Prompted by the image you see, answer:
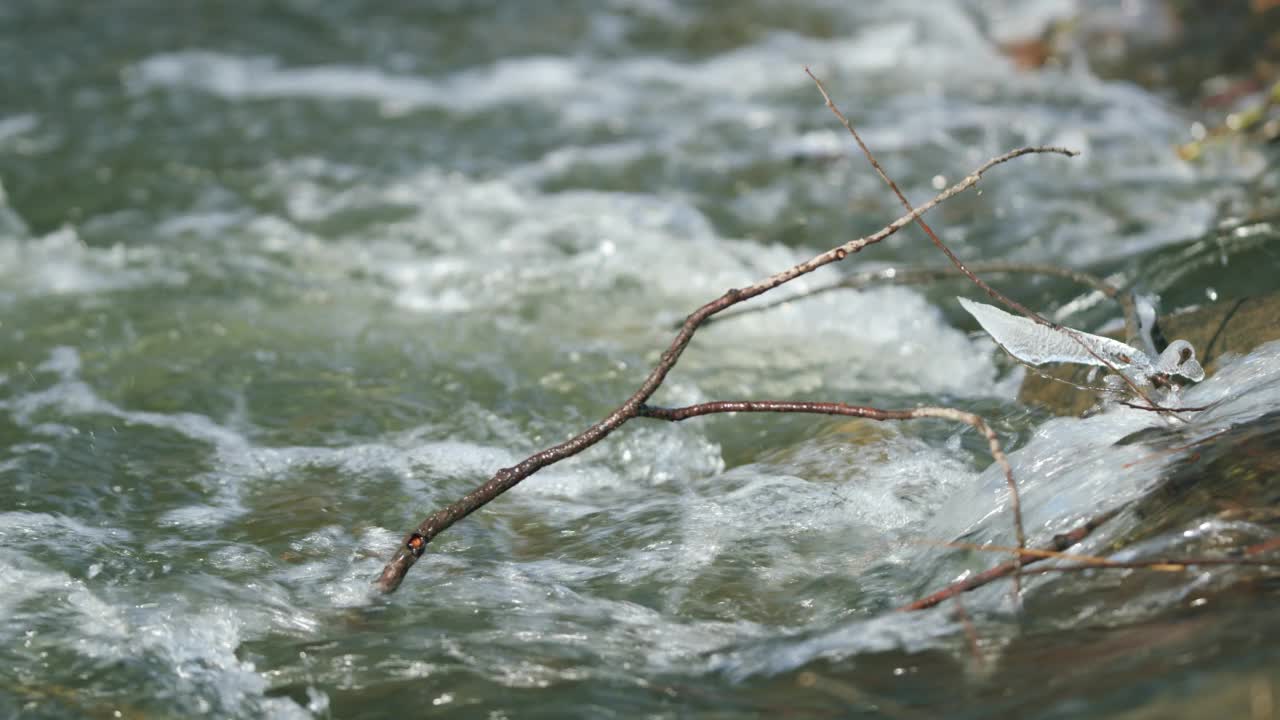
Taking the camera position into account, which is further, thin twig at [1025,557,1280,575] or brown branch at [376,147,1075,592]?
brown branch at [376,147,1075,592]

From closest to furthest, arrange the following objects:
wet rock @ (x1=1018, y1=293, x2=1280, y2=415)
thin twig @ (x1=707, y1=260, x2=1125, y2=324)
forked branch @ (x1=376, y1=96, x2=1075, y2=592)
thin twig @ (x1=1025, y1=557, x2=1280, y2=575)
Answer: thin twig @ (x1=1025, y1=557, x2=1280, y2=575) → forked branch @ (x1=376, y1=96, x2=1075, y2=592) → wet rock @ (x1=1018, y1=293, x2=1280, y2=415) → thin twig @ (x1=707, y1=260, x2=1125, y2=324)

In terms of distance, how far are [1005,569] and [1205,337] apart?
130 cm

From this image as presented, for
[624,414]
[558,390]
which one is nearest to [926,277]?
[558,390]

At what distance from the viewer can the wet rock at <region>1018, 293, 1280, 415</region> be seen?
9.30ft

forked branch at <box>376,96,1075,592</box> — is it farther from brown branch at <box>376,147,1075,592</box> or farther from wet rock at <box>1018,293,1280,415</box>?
wet rock at <box>1018,293,1280,415</box>

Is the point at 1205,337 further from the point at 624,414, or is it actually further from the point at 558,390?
the point at 558,390

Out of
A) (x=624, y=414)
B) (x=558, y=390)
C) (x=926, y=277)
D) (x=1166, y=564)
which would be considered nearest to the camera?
(x=1166, y=564)

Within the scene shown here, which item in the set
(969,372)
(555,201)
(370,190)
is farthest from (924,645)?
(370,190)

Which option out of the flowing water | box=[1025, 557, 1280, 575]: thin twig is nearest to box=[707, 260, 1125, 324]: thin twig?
the flowing water

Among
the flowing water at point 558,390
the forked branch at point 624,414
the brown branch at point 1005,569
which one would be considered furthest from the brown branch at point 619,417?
the brown branch at point 1005,569

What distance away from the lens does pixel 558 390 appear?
12.3 feet

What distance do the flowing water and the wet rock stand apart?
11cm

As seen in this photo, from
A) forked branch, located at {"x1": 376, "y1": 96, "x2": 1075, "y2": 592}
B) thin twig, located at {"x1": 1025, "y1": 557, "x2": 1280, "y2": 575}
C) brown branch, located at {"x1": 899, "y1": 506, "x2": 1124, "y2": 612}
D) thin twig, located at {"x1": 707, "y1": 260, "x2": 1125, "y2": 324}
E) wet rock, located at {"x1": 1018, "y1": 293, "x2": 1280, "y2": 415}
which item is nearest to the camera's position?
thin twig, located at {"x1": 1025, "y1": 557, "x2": 1280, "y2": 575}

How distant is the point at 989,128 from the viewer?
6.55 metres
